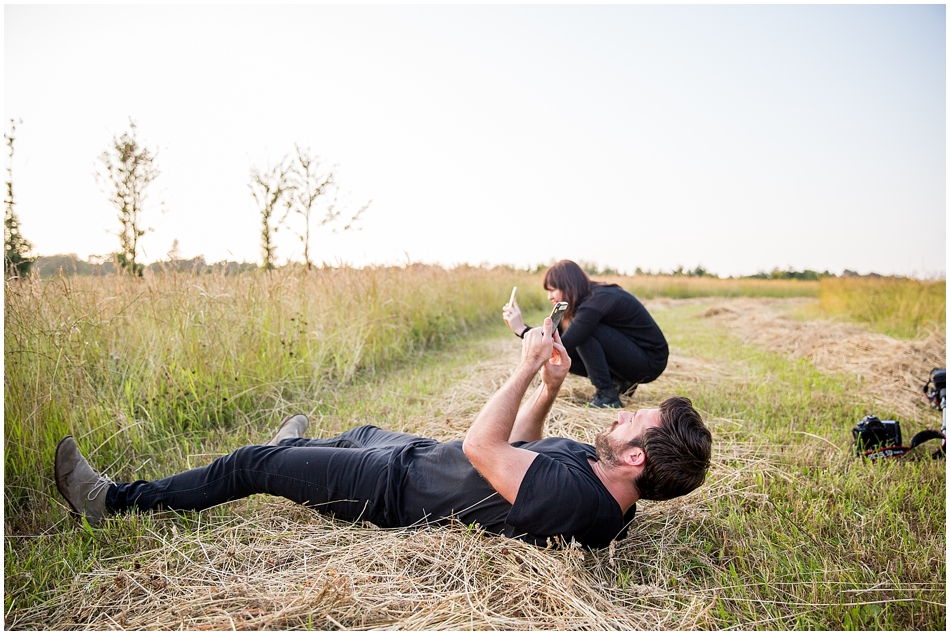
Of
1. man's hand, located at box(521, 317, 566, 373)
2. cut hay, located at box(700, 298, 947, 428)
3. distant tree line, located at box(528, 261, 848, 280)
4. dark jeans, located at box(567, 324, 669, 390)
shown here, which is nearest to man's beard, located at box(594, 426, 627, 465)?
man's hand, located at box(521, 317, 566, 373)

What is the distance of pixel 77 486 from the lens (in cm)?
227

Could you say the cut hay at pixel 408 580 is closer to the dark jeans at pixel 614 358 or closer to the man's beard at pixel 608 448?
the man's beard at pixel 608 448

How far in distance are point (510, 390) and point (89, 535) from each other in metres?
1.73

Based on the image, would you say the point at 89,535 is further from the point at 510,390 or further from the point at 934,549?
the point at 934,549

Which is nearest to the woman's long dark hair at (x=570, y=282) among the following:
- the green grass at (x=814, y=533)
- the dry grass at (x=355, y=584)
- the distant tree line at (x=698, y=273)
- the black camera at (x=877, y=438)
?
the green grass at (x=814, y=533)

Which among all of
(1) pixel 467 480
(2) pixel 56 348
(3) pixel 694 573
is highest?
(2) pixel 56 348

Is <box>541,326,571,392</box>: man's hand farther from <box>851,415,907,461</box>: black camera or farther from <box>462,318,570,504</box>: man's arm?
<box>851,415,907,461</box>: black camera

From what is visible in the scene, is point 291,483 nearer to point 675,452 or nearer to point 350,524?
point 350,524

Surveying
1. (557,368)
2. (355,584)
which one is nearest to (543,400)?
(557,368)

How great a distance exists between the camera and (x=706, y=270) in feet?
93.5

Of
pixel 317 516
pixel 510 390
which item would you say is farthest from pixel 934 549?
pixel 317 516

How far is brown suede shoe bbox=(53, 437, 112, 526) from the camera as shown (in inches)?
88.7

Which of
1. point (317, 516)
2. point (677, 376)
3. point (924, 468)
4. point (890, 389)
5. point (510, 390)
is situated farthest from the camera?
point (677, 376)

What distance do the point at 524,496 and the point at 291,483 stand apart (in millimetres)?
955
